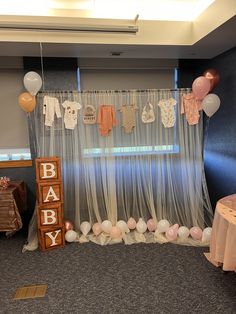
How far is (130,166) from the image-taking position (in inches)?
136

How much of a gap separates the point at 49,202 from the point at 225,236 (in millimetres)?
1945

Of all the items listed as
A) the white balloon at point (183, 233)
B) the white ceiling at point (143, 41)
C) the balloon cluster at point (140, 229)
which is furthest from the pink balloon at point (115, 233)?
the white ceiling at point (143, 41)

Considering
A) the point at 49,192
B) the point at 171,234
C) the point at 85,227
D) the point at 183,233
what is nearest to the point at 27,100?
the point at 49,192

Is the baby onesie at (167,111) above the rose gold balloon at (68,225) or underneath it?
above

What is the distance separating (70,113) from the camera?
128 inches

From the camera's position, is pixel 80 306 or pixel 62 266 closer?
pixel 80 306

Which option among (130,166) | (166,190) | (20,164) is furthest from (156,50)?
(20,164)

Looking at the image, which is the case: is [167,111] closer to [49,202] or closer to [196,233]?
[196,233]

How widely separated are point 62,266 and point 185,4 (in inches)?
124

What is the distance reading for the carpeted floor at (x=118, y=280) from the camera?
2.13m

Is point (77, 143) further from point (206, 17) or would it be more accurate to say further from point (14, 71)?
point (206, 17)

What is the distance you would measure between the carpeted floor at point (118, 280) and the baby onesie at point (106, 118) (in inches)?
56.8

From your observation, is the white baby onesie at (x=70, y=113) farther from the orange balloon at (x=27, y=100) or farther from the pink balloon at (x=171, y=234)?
the pink balloon at (x=171, y=234)

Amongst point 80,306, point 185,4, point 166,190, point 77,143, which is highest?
point 185,4
